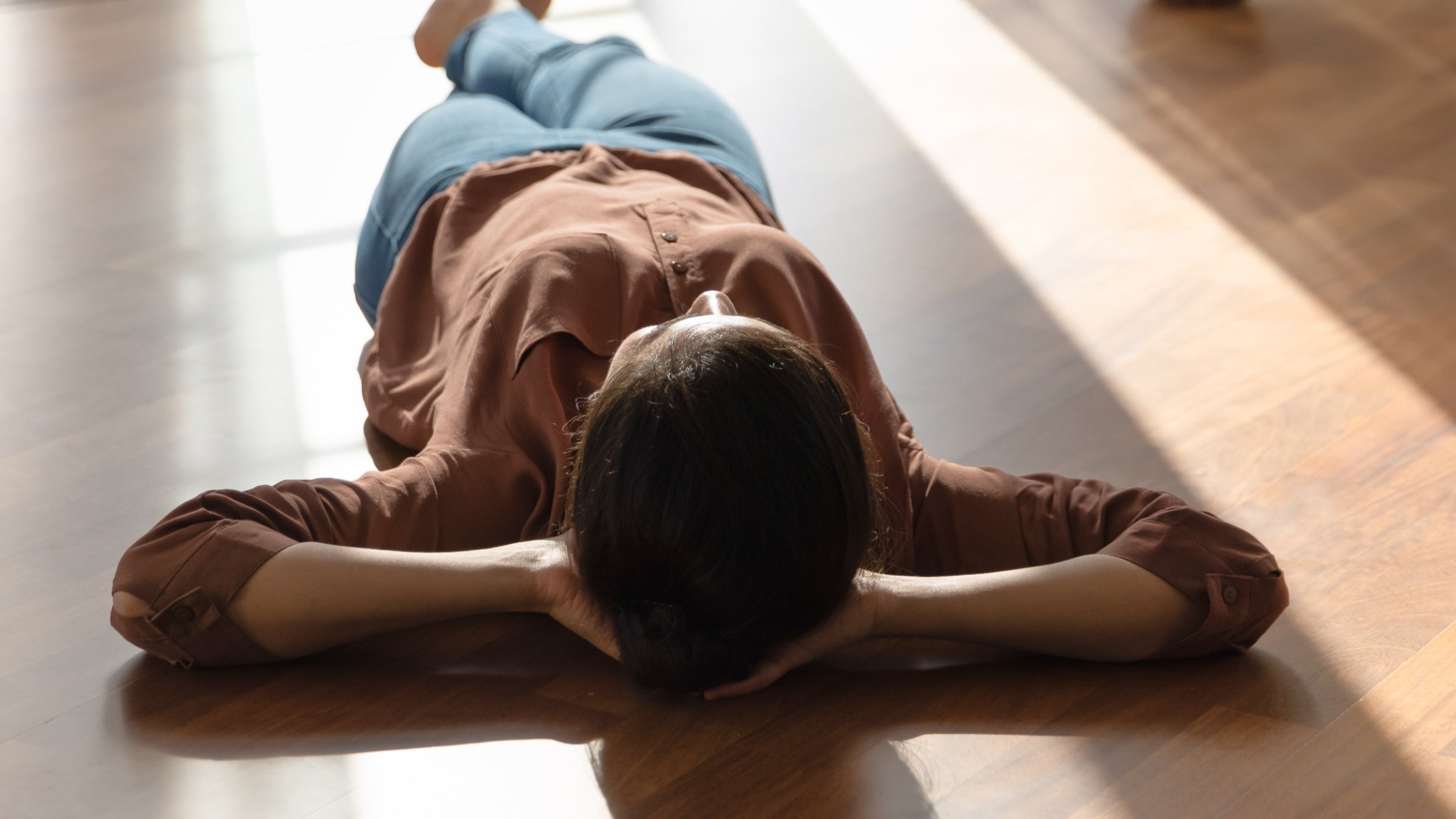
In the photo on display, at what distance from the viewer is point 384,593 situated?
1176mm

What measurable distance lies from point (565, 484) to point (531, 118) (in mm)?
981

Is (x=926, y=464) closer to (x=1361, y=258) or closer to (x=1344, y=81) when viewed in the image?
(x=1361, y=258)

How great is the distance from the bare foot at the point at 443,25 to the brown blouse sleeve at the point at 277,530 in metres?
1.20

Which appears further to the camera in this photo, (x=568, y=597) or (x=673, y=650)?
(x=568, y=597)

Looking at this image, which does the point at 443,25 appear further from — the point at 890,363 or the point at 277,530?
the point at 277,530

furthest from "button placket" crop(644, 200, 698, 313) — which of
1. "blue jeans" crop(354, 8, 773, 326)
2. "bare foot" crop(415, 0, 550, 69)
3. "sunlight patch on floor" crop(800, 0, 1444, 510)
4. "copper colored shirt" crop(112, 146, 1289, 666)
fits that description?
"bare foot" crop(415, 0, 550, 69)

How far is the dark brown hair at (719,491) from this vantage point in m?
1.01

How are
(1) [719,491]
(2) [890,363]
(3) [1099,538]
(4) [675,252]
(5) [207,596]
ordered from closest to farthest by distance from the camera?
(1) [719,491] < (5) [207,596] < (3) [1099,538] < (4) [675,252] < (2) [890,363]

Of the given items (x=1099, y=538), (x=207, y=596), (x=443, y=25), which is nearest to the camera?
(x=207, y=596)

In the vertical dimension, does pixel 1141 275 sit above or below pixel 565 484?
below

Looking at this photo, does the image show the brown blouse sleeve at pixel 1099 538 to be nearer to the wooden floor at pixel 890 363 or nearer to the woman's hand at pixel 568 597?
the wooden floor at pixel 890 363

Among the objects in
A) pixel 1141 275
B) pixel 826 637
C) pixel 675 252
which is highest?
pixel 675 252

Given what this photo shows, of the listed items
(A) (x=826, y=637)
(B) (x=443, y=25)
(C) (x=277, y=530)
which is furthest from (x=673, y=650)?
(B) (x=443, y=25)

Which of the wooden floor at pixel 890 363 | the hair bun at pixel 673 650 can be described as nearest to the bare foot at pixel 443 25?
the wooden floor at pixel 890 363
